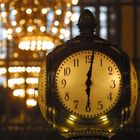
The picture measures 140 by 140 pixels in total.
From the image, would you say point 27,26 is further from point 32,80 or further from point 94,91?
point 94,91

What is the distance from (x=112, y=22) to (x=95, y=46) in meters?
22.4

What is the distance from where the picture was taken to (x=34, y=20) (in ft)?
43.9

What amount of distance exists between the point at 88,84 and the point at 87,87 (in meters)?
0.01

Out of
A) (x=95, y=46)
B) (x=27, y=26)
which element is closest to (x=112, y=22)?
(x=27, y=26)

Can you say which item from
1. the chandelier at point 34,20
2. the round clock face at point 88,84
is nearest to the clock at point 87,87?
the round clock face at point 88,84

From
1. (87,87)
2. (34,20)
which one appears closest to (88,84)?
(87,87)

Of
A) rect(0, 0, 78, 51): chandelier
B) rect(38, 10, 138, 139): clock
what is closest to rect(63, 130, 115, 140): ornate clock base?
rect(38, 10, 138, 139): clock

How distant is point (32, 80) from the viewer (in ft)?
51.3

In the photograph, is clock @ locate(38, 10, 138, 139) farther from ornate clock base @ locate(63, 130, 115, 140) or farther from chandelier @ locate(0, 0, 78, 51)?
chandelier @ locate(0, 0, 78, 51)

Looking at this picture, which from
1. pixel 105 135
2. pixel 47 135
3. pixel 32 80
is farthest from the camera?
pixel 47 135

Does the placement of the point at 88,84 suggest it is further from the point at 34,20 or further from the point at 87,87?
the point at 34,20

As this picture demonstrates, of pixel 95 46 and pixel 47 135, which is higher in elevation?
pixel 95 46

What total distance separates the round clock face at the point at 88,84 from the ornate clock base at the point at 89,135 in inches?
2.7

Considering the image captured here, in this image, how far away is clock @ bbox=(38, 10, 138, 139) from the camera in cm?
311
